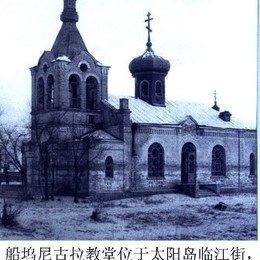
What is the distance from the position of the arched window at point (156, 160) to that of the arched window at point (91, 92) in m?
2.31

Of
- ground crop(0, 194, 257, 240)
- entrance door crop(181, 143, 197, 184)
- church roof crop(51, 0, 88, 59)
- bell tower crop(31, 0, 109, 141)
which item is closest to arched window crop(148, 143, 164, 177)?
entrance door crop(181, 143, 197, 184)

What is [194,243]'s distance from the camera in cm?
801

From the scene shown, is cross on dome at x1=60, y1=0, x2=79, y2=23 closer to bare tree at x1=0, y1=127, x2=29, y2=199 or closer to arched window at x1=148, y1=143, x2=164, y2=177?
bare tree at x1=0, y1=127, x2=29, y2=199

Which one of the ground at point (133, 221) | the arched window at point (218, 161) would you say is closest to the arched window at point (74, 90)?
the ground at point (133, 221)

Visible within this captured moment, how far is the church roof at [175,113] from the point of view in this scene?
16641 mm

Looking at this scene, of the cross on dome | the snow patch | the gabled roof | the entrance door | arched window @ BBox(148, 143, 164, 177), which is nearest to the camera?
the cross on dome

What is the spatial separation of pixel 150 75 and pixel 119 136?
3.79m

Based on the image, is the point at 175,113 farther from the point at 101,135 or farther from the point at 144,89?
the point at 101,135

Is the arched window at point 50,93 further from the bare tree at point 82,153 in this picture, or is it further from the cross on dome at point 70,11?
the cross on dome at point 70,11

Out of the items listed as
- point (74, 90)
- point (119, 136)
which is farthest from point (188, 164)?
point (74, 90)

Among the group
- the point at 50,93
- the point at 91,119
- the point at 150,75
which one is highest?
the point at 150,75

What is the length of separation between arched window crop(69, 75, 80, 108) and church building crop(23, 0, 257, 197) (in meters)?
0.03

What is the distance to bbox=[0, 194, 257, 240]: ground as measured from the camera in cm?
899

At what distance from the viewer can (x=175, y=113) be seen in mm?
17922
